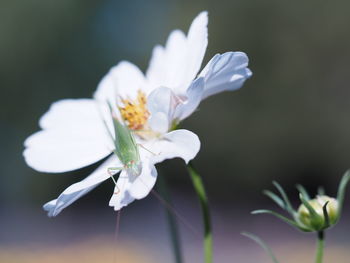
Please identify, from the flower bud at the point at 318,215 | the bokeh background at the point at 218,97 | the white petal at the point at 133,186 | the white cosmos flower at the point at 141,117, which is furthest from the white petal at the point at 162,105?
the bokeh background at the point at 218,97

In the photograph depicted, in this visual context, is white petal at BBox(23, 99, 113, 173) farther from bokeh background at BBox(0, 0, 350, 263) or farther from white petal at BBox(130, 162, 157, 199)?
bokeh background at BBox(0, 0, 350, 263)

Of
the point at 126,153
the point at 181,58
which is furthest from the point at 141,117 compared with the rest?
the point at 126,153

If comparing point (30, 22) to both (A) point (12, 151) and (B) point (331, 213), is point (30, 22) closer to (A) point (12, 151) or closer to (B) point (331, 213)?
(A) point (12, 151)

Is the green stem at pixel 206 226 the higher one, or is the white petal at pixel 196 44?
the white petal at pixel 196 44

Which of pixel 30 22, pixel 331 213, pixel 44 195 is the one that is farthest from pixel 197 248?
pixel 331 213

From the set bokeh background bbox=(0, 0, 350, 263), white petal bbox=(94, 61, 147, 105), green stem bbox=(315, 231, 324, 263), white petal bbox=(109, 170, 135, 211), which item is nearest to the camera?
green stem bbox=(315, 231, 324, 263)

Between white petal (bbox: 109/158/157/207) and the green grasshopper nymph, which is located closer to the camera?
white petal (bbox: 109/158/157/207)

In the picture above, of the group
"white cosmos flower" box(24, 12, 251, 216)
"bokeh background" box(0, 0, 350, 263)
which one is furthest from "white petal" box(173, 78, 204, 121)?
"bokeh background" box(0, 0, 350, 263)

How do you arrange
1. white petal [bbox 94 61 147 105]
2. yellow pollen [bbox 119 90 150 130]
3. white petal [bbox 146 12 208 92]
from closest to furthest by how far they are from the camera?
white petal [bbox 146 12 208 92]
yellow pollen [bbox 119 90 150 130]
white petal [bbox 94 61 147 105]

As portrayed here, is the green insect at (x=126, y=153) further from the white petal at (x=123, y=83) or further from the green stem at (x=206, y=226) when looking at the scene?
the white petal at (x=123, y=83)
